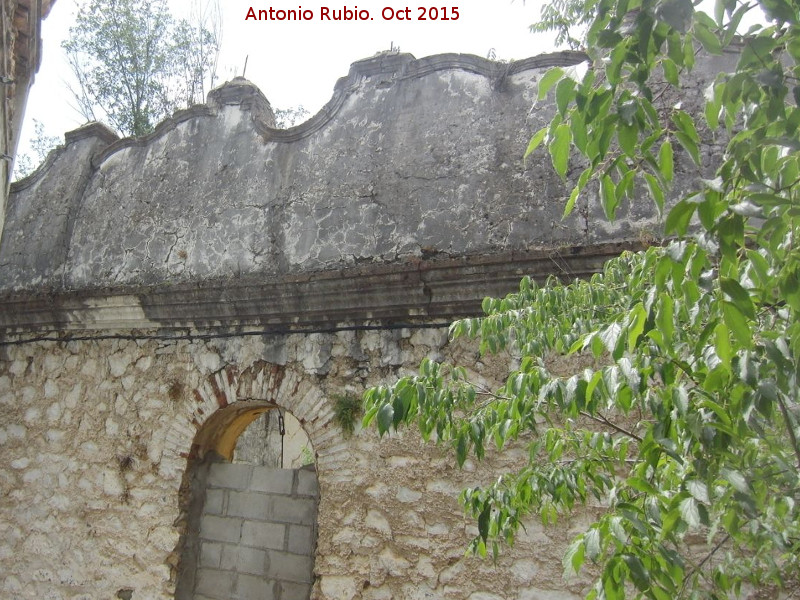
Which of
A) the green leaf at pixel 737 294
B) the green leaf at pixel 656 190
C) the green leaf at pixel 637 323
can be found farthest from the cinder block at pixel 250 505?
the green leaf at pixel 737 294

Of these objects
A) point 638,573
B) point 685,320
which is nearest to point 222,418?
point 685,320

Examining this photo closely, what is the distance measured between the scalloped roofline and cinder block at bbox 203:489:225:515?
2400mm

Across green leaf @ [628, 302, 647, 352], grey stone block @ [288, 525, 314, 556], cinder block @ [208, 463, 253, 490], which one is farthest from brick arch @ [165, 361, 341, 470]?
green leaf @ [628, 302, 647, 352]

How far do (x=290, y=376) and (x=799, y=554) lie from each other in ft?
9.00

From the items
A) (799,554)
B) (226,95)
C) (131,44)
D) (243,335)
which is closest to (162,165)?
(226,95)

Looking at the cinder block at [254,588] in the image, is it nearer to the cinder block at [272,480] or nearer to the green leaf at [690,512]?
the cinder block at [272,480]

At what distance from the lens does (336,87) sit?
4402 mm

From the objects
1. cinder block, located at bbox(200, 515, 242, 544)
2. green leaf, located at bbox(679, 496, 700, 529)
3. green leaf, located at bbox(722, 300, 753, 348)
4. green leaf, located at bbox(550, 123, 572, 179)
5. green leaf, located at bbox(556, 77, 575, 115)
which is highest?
green leaf, located at bbox(556, 77, 575, 115)

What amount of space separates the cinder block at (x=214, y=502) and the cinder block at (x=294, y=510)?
395 mm

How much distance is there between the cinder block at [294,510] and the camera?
3881 millimetres

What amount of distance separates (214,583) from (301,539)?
0.65m

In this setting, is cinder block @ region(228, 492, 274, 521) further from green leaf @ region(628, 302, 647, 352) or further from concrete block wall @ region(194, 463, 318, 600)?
green leaf @ region(628, 302, 647, 352)

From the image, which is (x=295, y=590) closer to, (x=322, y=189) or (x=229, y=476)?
(x=229, y=476)

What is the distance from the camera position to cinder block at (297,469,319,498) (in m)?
3.91
